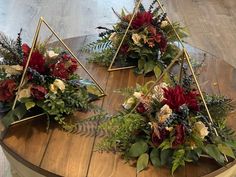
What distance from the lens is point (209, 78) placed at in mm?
1564

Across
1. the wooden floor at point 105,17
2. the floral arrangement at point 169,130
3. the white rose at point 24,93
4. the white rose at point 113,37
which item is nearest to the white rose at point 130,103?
the floral arrangement at point 169,130

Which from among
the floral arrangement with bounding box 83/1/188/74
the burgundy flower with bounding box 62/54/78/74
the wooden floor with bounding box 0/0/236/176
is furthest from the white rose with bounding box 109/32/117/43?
the wooden floor with bounding box 0/0/236/176

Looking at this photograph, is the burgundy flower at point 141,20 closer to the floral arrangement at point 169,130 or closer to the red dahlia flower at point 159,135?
the floral arrangement at point 169,130

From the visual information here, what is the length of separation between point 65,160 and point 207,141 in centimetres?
45

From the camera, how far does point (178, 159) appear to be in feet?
3.51

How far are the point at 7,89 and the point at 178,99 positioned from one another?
1.91ft

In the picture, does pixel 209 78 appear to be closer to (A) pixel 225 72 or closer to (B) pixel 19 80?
(A) pixel 225 72

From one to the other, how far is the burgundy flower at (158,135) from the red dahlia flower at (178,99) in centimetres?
8

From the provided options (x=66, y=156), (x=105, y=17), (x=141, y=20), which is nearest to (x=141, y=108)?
(x=66, y=156)

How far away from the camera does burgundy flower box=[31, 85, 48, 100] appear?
123 cm

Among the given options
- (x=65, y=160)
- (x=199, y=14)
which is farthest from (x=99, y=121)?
(x=199, y=14)

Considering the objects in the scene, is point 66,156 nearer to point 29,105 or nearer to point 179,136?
point 29,105

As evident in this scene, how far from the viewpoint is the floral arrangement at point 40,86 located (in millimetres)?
1247

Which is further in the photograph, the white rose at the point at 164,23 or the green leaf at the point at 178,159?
the white rose at the point at 164,23
